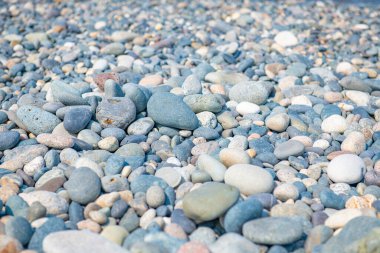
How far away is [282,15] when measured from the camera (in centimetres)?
656

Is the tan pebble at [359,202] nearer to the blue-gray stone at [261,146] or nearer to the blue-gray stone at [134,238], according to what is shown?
the blue-gray stone at [261,146]

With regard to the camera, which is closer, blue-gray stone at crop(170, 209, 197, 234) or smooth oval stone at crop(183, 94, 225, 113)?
blue-gray stone at crop(170, 209, 197, 234)

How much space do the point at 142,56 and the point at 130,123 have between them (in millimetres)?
1759

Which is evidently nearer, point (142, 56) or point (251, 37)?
point (142, 56)

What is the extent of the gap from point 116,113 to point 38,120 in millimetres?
547

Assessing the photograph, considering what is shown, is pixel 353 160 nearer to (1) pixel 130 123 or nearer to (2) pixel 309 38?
(1) pixel 130 123

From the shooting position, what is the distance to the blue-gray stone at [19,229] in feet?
6.25

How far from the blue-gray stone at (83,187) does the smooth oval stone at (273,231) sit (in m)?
0.83

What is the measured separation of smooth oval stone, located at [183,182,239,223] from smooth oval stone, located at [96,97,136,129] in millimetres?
1055

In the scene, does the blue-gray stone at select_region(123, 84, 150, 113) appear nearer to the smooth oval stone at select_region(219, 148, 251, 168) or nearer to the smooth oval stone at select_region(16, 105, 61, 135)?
the smooth oval stone at select_region(16, 105, 61, 135)

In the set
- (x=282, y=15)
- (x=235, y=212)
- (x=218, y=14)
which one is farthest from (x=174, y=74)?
(x=282, y=15)

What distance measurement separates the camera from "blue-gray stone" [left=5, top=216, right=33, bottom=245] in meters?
1.90

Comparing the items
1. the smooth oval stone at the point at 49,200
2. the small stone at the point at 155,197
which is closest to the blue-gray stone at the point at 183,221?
the small stone at the point at 155,197

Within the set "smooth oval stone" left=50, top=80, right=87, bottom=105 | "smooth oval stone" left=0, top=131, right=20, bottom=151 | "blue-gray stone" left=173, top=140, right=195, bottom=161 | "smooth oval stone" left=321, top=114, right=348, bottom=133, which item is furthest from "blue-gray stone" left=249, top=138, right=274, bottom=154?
"smooth oval stone" left=0, top=131, right=20, bottom=151
